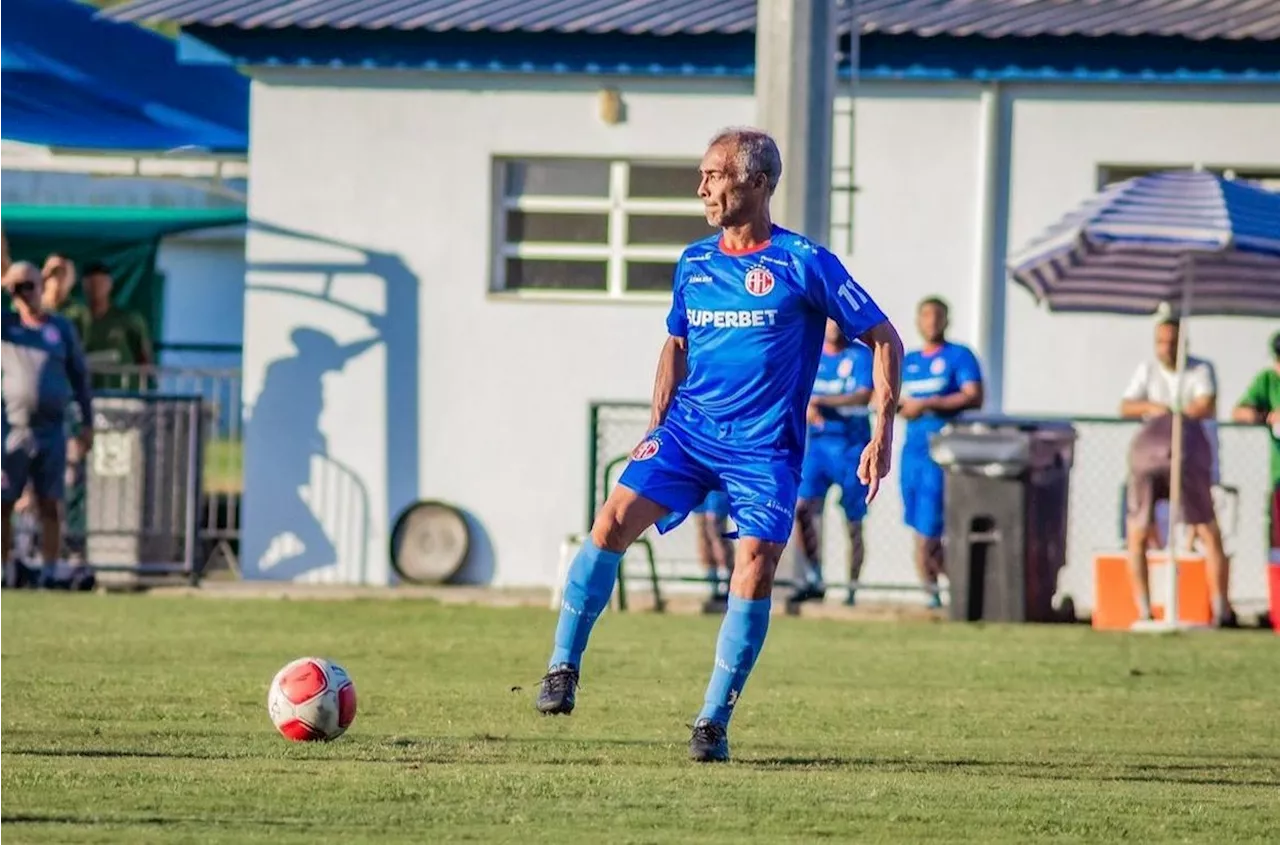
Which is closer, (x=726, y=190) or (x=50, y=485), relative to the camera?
(x=726, y=190)

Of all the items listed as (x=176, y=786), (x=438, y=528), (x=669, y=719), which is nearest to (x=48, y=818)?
(x=176, y=786)

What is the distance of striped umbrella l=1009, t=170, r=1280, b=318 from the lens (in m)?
16.0

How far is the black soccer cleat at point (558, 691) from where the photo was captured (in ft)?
29.6

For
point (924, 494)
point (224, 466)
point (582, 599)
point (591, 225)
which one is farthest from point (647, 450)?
point (224, 466)

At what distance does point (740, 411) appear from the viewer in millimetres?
8992

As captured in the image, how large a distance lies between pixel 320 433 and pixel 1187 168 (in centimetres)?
726

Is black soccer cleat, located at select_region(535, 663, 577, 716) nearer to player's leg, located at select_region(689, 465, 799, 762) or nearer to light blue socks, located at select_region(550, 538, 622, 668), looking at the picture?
light blue socks, located at select_region(550, 538, 622, 668)

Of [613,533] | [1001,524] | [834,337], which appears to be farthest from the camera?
[834,337]

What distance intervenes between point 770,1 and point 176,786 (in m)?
11.0

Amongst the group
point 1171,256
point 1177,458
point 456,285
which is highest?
point 1171,256

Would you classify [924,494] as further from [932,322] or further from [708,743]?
[708,743]

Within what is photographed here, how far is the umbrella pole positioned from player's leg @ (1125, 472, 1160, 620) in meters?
0.16

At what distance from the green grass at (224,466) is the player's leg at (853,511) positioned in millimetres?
5809

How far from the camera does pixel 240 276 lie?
34719 millimetres
